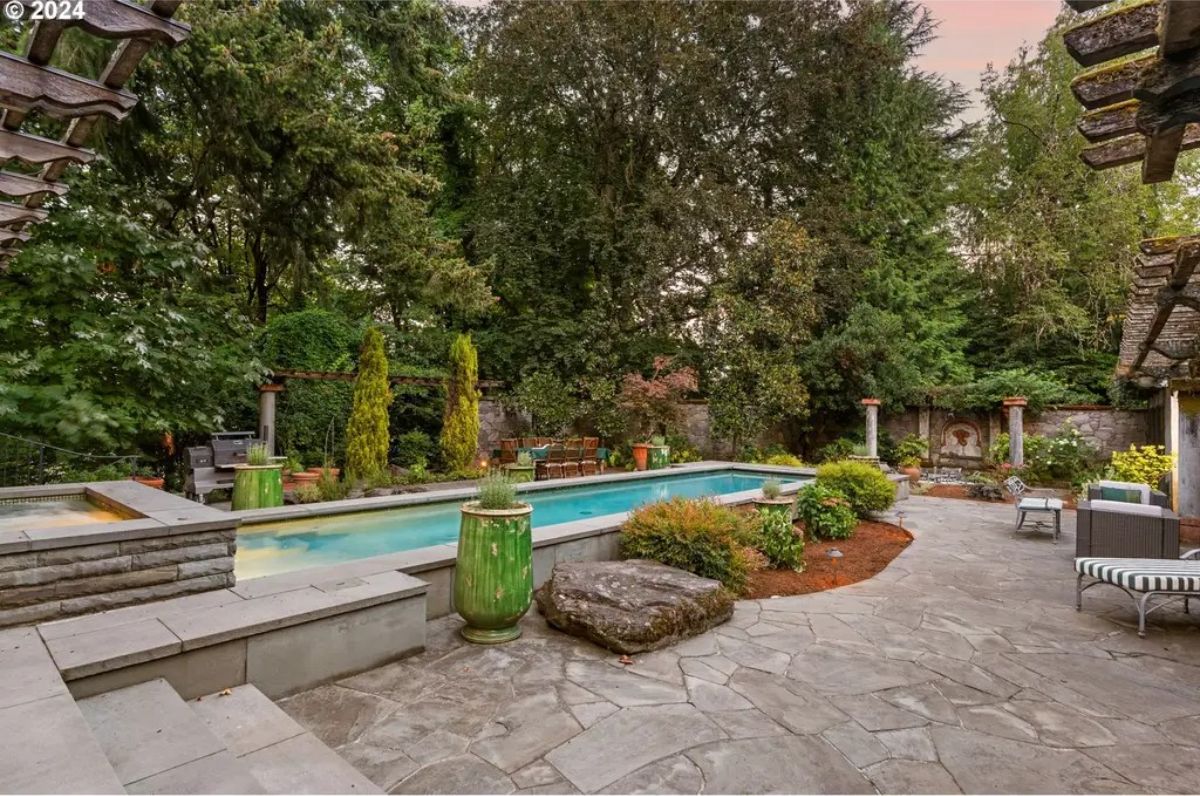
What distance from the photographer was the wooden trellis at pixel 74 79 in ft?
7.34

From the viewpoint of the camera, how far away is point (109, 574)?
9.97 ft

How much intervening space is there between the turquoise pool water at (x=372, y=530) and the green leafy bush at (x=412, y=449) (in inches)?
144

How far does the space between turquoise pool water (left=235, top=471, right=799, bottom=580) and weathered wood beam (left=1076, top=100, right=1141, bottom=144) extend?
4.18m

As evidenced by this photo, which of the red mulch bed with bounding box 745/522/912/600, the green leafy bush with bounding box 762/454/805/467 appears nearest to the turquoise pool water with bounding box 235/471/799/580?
the red mulch bed with bounding box 745/522/912/600

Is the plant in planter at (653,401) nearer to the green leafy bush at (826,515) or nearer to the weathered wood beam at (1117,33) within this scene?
the green leafy bush at (826,515)

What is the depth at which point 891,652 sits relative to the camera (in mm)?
3551

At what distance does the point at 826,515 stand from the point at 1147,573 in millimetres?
2975

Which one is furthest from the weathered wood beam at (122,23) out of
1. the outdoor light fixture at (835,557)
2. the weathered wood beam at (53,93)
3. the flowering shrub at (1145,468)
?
the flowering shrub at (1145,468)

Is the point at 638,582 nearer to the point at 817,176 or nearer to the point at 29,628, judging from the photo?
the point at 29,628

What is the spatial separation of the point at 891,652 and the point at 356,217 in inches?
340

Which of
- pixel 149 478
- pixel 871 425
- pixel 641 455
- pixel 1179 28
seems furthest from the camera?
pixel 871 425

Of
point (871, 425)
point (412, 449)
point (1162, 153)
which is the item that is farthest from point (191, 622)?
point (871, 425)

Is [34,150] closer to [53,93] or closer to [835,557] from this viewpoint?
[53,93]

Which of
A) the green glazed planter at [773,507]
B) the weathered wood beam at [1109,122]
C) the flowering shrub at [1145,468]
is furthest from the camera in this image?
the flowering shrub at [1145,468]
